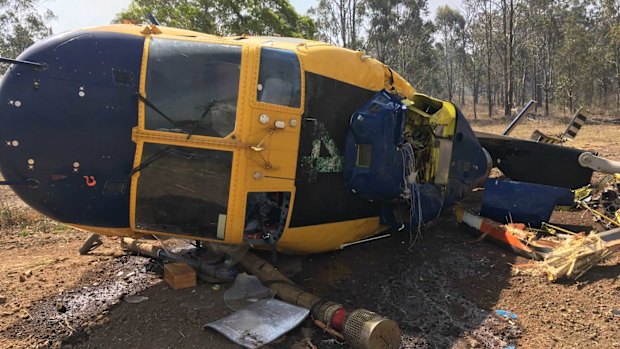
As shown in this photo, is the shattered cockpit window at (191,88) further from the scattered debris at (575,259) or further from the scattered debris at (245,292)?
the scattered debris at (575,259)

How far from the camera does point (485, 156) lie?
25.7ft

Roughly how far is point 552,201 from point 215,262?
5517 mm

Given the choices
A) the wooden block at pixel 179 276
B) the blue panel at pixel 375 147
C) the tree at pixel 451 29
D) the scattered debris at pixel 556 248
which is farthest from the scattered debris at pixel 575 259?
the tree at pixel 451 29

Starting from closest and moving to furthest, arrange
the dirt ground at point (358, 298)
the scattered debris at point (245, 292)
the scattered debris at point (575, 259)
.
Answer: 1. the dirt ground at point (358, 298)
2. the scattered debris at point (245, 292)
3. the scattered debris at point (575, 259)

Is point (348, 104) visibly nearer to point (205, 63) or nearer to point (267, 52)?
point (267, 52)

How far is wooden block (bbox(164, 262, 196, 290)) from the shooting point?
5.07 meters

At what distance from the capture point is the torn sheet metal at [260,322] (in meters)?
4.06

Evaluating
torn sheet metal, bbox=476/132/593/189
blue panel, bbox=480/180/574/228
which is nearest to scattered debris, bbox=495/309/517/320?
blue panel, bbox=480/180/574/228

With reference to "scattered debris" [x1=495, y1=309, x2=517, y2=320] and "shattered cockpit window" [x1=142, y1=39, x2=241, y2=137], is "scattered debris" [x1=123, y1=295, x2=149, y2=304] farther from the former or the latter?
"scattered debris" [x1=495, y1=309, x2=517, y2=320]

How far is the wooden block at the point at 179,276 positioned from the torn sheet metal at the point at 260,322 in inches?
36.0

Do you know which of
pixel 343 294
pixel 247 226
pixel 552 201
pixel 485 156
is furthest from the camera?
pixel 485 156

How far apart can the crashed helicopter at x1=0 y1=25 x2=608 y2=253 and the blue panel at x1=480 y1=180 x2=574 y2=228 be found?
2651mm

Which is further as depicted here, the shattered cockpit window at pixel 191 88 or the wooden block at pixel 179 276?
the wooden block at pixel 179 276

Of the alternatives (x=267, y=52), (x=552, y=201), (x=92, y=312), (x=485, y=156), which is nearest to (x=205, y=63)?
(x=267, y=52)
